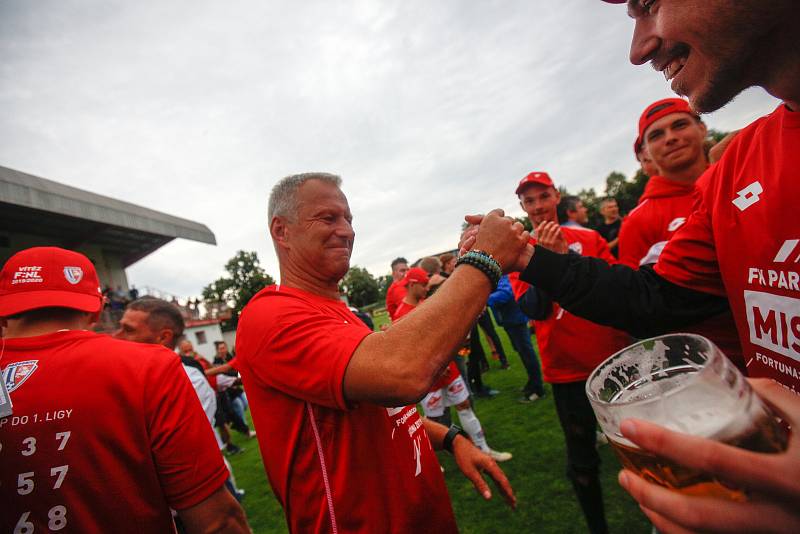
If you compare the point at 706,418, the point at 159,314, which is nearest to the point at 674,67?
the point at 706,418

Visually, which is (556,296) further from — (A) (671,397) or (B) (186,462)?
(B) (186,462)

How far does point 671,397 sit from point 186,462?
196cm

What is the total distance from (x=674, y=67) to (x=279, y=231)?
1.81 metres

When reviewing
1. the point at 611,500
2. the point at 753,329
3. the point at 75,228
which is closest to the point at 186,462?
the point at 753,329

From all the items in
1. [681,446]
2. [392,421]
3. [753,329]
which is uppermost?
[681,446]

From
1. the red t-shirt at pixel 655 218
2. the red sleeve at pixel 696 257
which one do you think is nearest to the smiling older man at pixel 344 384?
the red sleeve at pixel 696 257

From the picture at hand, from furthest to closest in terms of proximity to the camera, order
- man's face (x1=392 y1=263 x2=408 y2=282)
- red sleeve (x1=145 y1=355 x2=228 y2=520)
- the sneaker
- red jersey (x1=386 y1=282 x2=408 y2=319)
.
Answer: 1. man's face (x1=392 y1=263 x2=408 y2=282)
2. red jersey (x1=386 y1=282 x2=408 y2=319)
3. the sneaker
4. red sleeve (x1=145 y1=355 x2=228 y2=520)

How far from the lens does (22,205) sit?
17484 mm

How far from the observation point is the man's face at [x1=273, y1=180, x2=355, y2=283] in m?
1.83

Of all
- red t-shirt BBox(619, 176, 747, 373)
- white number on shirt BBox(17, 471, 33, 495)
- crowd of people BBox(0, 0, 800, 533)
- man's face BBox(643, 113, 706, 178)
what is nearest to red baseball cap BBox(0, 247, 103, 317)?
crowd of people BBox(0, 0, 800, 533)

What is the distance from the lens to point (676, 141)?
2742mm

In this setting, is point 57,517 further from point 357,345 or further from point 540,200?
point 540,200

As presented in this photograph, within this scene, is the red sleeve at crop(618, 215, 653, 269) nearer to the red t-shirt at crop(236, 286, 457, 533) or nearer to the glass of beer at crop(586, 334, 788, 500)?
the red t-shirt at crop(236, 286, 457, 533)

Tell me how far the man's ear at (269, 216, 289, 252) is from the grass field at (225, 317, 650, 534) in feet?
10.6
